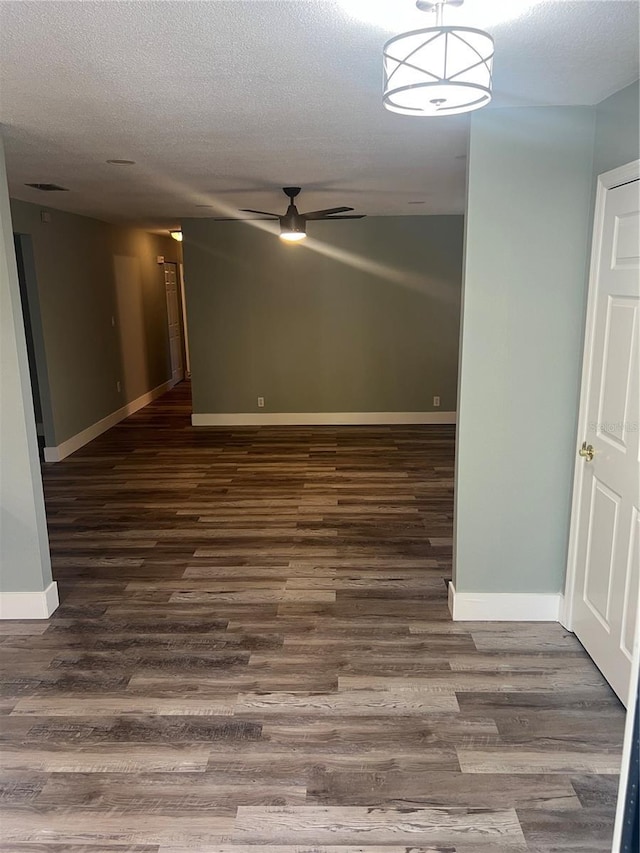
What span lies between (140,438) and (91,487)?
1.68 metres

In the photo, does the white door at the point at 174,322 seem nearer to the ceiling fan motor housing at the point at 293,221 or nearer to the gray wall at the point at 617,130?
the ceiling fan motor housing at the point at 293,221

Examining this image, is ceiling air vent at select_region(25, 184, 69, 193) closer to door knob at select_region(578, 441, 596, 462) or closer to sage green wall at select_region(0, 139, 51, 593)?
sage green wall at select_region(0, 139, 51, 593)

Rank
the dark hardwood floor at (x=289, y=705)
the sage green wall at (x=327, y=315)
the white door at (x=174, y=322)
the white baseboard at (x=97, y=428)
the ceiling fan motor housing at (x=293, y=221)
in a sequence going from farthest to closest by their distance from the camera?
the white door at (x=174, y=322)
the sage green wall at (x=327, y=315)
the white baseboard at (x=97, y=428)
the ceiling fan motor housing at (x=293, y=221)
the dark hardwood floor at (x=289, y=705)

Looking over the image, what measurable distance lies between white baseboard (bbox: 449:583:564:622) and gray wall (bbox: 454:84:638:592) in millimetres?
36

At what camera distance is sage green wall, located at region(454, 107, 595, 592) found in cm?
267

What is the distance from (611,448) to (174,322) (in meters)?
8.85

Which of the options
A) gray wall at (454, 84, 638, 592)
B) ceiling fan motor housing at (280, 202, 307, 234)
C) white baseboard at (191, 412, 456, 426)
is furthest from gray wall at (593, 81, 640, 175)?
white baseboard at (191, 412, 456, 426)

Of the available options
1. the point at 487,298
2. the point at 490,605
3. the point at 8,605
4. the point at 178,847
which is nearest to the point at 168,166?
the point at 487,298

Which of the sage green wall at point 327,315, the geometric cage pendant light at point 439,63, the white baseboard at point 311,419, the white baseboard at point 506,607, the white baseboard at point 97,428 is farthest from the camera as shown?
the white baseboard at point 311,419

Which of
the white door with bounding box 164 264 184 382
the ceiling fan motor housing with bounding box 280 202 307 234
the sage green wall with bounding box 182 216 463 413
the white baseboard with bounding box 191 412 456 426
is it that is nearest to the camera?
the ceiling fan motor housing with bounding box 280 202 307 234

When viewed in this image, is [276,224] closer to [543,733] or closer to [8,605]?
[8,605]

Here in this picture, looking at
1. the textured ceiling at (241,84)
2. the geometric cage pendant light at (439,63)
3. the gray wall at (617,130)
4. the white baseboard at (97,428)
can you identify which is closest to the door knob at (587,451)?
the gray wall at (617,130)

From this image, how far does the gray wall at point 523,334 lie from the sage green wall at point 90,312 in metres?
4.27

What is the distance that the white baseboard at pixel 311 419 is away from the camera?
24.4ft
